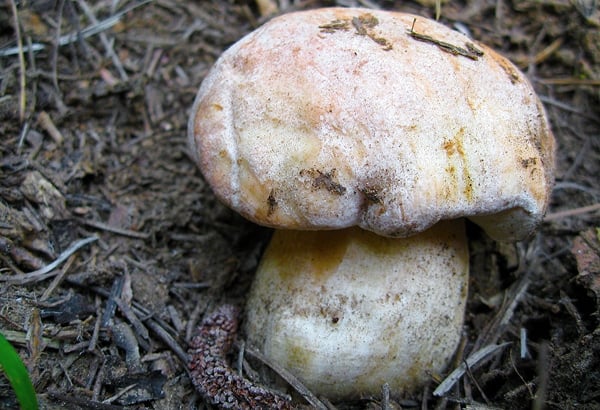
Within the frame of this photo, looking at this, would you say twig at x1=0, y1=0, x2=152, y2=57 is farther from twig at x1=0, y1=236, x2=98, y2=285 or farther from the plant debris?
the plant debris

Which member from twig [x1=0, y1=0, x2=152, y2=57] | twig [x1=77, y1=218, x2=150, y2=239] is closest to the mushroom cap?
twig [x1=77, y1=218, x2=150, y2=239]

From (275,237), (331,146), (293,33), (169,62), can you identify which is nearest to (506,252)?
(275,237)

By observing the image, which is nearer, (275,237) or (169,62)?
(275,237)

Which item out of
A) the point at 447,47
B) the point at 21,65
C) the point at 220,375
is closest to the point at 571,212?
the point at 447,47

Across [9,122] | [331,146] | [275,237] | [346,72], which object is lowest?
[275,237]

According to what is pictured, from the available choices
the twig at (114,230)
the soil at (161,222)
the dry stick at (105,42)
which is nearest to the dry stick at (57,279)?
the soil at (161,222)

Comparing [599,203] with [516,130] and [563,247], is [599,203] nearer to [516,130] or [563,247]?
[563,247]

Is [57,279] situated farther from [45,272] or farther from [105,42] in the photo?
[105,42]
